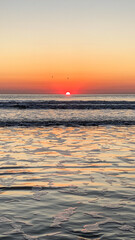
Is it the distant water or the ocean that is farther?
the distant water

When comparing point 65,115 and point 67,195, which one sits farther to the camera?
point 65,115

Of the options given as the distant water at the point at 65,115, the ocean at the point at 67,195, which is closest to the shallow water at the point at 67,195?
the ocean at the point at 67,195

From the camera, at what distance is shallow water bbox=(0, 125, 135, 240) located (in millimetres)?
4980

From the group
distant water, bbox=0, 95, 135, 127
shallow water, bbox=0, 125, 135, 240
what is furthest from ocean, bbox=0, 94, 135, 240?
distant water, bbox=0, 95, 135, 127

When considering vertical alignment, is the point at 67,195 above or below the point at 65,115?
below

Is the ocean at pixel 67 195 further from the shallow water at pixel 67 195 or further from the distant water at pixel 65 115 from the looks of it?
the distant water at pixel 65 115

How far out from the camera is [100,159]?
34.6 ft

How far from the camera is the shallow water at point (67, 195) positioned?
4980mm

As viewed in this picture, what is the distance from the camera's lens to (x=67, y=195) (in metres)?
6.70

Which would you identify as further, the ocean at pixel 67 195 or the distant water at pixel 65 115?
the distant water at pixel 65 115

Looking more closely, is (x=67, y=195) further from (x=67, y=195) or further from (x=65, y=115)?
(x=65, y=115)

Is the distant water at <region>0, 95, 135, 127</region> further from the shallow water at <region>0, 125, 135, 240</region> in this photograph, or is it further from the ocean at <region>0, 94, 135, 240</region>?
the ocean at <region>0, 94, 135, 240</region>

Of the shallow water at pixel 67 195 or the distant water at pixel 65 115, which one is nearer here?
the shallow water at pixel 67 195

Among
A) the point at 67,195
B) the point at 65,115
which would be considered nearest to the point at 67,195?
the point at 67,195
